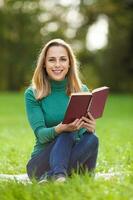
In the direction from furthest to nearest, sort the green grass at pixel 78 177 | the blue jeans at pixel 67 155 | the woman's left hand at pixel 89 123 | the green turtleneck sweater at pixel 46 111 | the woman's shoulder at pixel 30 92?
1. the woman's shoulder at pixel 30 92
2. the green turtleneck sweater at pixel 46 111
3. the woman's left hand at pixel 89 123
4. the blue jeans at pixel 67 155
5. the green grass at pixel 78 177

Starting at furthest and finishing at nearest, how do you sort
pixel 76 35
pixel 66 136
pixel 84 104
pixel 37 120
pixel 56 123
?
pixel 76 35 → pixel 56 123 → pixel 37 120 → pixel 66 136 → pixel 84 104

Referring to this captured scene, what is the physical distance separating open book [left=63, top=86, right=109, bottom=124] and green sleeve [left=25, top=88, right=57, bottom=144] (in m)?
0.25

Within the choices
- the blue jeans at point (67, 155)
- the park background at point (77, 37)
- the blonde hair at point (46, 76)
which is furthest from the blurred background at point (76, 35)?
the blue jeans at point (67, 155)

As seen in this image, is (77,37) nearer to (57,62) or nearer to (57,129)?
(57,62)

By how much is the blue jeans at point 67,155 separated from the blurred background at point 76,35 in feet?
99.6

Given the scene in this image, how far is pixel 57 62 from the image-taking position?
5.91m

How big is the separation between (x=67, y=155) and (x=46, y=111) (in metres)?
0.56

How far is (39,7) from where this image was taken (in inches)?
1571

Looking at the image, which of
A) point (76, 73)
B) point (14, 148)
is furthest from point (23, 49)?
point (76, 73)

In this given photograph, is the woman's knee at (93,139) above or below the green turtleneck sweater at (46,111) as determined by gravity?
below

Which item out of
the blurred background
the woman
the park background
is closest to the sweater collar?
the woman

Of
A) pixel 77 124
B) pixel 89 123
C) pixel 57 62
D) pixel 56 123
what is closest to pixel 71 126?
pixel 77 124

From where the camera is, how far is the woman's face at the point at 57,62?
5.91 m

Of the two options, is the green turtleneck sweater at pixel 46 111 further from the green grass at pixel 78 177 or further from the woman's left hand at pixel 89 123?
the green grass at pixel 78 177
